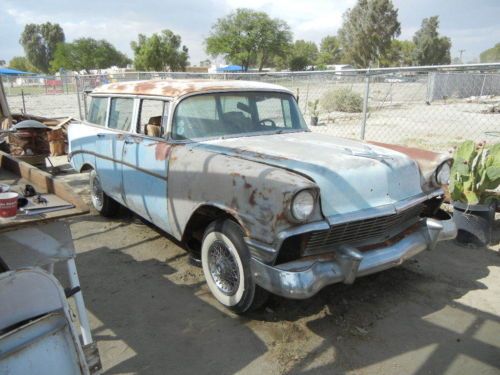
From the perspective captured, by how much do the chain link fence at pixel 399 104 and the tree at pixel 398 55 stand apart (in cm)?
4274

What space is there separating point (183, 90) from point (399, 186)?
6.58 feet

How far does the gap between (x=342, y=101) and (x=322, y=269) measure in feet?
57.3

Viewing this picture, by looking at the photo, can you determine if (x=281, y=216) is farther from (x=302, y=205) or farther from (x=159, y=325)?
(x=159, y=325)

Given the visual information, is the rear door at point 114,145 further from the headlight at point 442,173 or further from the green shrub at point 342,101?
the green shrub at point 342,101

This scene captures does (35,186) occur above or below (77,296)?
above

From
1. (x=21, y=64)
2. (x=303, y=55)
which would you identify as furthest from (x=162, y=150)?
(x=21, y=64)

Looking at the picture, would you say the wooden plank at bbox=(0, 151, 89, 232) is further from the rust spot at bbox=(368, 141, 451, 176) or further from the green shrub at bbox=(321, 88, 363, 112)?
the green shrub at bbox=(321, 88, 363, 112)

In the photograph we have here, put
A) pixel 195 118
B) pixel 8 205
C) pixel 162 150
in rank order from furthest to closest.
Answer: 1. pixel 195 118
2. pixel 162 150
3. pixel 8 205

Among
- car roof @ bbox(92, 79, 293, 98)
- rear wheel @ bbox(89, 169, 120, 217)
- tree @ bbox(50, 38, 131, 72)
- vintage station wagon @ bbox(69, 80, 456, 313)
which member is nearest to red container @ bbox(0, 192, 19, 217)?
vintage station wagon @ bbox(69, 80, 456, 313)

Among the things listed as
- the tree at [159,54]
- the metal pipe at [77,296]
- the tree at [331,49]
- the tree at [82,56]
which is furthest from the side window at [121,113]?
the tree at [331,49]

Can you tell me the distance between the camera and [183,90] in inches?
144

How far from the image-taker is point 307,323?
295cm

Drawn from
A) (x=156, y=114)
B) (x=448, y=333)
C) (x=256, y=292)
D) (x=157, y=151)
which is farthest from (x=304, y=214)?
(x=156, y=114)

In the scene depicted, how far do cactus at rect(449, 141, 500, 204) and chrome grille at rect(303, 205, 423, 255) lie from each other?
1.36 metres
